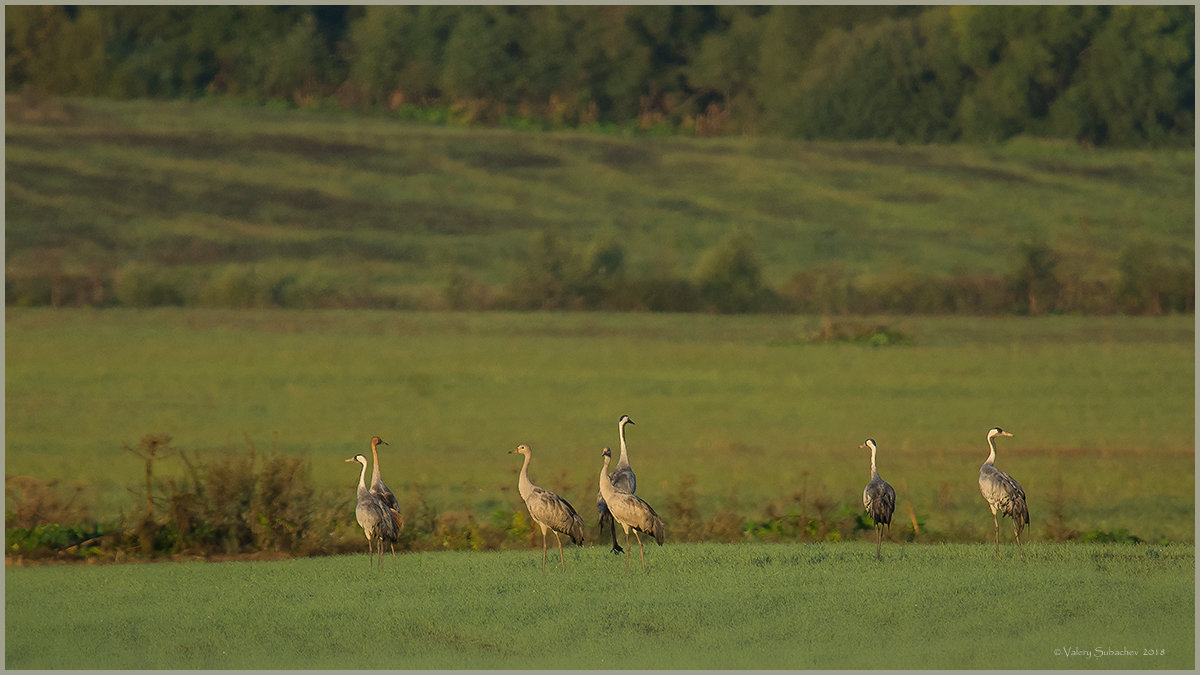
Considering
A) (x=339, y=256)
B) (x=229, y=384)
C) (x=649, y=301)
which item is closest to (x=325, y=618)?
(x=229, y=384)

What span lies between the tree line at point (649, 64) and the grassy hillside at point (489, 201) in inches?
121

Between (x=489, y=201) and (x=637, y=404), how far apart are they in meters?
47.1

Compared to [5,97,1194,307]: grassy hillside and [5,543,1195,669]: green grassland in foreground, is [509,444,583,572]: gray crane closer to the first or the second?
[5,543,1195,669]: green grassland in foreground

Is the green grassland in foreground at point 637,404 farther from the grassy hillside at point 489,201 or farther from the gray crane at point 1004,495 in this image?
the grassy hillside at point 489,201

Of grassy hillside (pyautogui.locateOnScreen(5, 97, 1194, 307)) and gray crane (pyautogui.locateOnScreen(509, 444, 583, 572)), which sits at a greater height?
grassy hillside (pyautogui.locateOnScreen(5, 97, 1194, 307))

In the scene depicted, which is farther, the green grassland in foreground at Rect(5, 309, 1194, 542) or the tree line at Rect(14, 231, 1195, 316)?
the tree line at Rect(14, 231, 1195, 316)

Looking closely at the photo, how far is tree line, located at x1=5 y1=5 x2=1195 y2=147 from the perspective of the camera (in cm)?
9419

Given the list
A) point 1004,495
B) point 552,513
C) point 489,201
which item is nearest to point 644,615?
point 552,513

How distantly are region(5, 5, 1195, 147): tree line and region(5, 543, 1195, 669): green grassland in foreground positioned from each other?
8456cm

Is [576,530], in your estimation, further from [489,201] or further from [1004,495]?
[489,201]

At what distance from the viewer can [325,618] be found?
440 inches

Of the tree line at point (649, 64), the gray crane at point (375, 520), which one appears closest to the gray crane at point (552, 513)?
the gray crane at point (375, 520)

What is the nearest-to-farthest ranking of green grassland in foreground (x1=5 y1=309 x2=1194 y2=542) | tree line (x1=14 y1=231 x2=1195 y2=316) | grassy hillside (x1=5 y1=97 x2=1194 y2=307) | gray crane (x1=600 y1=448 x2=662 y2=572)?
gray crane (x1=600 y1=448 x2=662 y2=572) < green grassland in foreground (x1=5 y1=309 x2=1194 y2=542) < tree line (x1=14 y1=231 x2=1195 y2=316) < grassy hillside (x1=5 y1=97 x2=1194 y2=307)

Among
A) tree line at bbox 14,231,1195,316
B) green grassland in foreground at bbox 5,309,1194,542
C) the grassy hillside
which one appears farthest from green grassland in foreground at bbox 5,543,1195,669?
the grassy hillside
